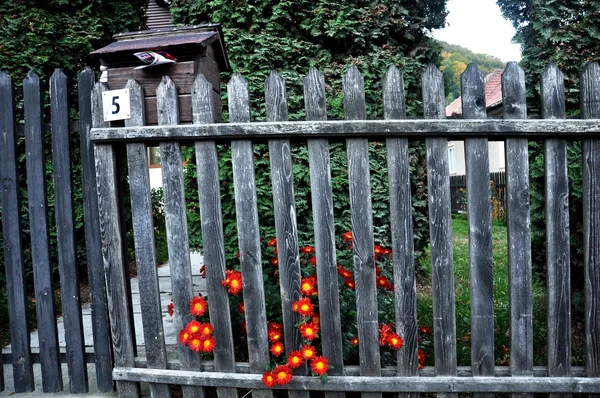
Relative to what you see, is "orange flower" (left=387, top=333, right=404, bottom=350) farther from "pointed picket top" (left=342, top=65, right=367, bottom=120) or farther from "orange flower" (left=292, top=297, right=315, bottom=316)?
"pointed picket top" (left=342, top=65, right=367, bottom=120)

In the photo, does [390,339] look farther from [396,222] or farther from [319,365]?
[396,222]

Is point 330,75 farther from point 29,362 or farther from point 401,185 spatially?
point 29,362

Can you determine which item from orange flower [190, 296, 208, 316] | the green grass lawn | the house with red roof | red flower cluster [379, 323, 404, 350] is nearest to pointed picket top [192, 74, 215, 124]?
orange flower [190, 296, 208, 316]

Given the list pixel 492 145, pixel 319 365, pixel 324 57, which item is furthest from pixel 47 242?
pixel 492 145

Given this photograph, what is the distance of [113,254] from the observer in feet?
7.41

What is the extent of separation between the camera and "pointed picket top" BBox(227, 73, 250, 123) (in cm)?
209

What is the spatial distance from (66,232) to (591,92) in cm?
263

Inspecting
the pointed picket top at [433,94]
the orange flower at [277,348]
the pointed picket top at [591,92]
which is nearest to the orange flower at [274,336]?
the orange flower at [277,348]

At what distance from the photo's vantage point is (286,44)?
417 centimetres

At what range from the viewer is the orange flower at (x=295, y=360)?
2.06m

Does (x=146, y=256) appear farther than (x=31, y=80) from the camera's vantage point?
No

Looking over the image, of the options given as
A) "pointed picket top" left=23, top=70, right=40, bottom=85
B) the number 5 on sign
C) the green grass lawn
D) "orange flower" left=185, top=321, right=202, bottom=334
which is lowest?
the green grass lawn

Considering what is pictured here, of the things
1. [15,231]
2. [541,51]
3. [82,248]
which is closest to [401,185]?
[541,51]

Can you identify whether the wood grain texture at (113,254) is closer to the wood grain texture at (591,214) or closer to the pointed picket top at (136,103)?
the pointed picket top at (136,103)
